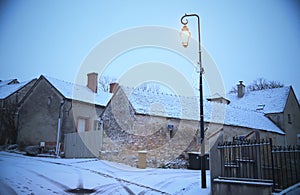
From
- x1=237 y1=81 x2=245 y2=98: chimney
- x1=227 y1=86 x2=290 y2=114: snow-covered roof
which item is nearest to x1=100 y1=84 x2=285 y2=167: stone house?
x1=227 y1=86 x2=290 y2=114: snow-covered roof

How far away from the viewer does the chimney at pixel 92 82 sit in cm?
2787

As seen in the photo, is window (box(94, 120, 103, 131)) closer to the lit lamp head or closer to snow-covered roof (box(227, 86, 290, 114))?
the lit lamp head

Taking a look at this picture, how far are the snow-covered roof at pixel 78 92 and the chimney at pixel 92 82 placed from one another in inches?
19.1

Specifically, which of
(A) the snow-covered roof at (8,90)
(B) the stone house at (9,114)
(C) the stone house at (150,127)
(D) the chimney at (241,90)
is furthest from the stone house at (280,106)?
(A) the snow-covered roof at (8,90)

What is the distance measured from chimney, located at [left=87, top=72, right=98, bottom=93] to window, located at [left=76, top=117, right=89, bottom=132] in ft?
14.2

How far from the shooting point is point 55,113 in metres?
22.9

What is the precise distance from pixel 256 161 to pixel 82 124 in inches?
731

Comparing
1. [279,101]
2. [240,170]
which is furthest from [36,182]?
[279,101]

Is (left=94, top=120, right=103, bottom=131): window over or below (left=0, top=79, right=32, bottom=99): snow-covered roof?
below

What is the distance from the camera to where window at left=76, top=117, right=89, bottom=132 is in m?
23.7

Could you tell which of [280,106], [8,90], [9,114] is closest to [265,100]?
[280,106]

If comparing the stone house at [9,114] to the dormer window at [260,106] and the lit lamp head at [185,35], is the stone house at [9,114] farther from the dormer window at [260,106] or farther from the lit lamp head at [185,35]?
the dormer window at [260,106]

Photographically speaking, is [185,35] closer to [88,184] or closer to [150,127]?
[88,184]

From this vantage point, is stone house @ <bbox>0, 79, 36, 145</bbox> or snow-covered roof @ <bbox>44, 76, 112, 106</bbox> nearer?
snow-covered roof @ <bbox>44, 76, 112, 106</bbox>
